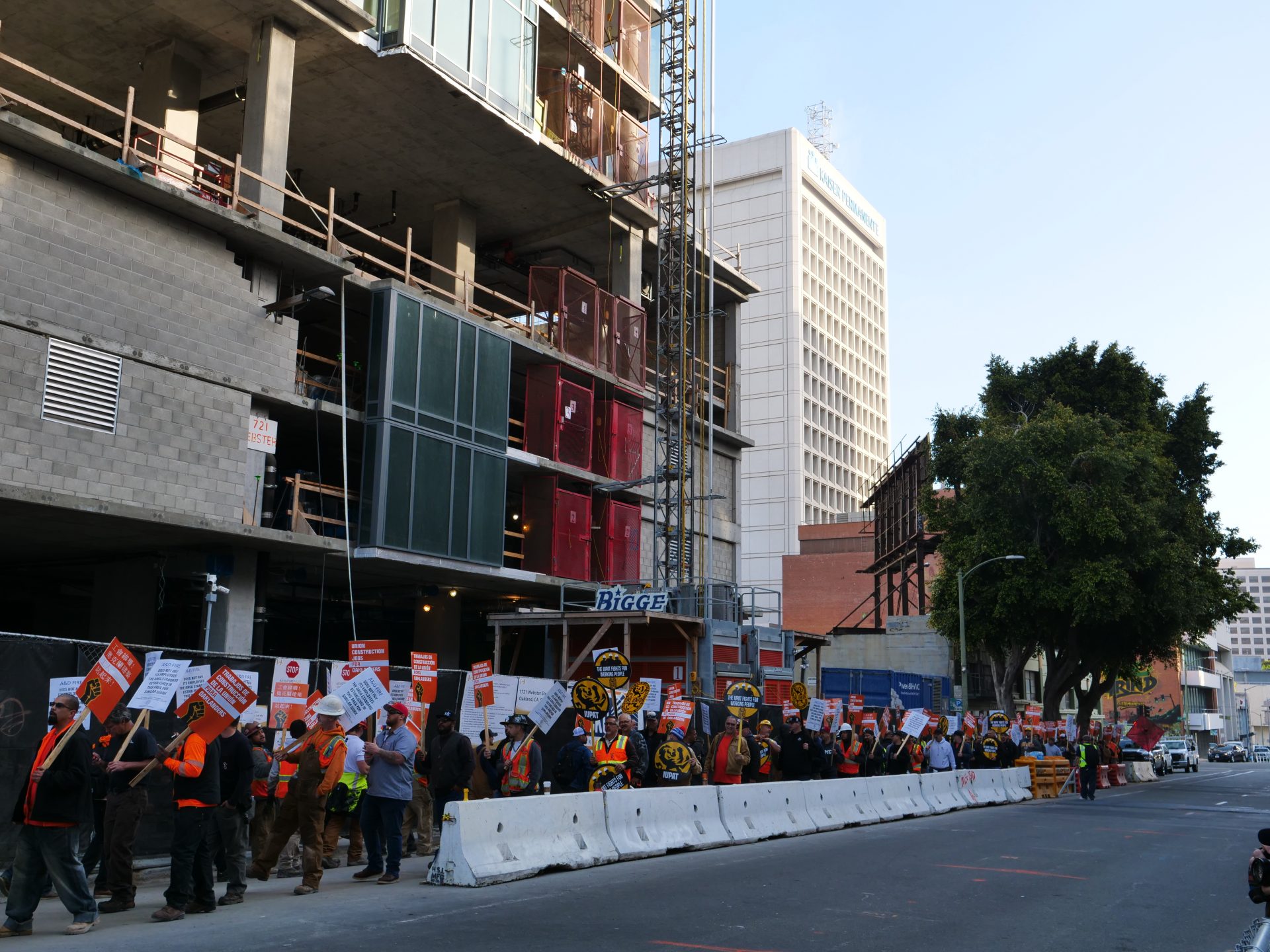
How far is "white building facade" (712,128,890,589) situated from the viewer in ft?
334

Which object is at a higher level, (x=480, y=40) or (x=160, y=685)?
(x=480, y=40)

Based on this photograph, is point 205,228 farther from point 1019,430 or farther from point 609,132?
point 1019,430

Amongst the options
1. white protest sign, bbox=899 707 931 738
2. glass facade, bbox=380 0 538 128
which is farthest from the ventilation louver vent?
white protest sign, bbox=899 707 931 738


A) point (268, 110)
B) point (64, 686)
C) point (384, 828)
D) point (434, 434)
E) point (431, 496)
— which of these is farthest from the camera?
point (434, 434)

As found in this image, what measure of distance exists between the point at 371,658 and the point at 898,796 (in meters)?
10.9

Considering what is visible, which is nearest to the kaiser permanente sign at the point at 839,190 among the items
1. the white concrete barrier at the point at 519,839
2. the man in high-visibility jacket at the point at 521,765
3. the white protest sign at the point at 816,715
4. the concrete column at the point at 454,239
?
the concrete column at the point at 454,239

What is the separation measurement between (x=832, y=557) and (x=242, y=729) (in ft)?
249

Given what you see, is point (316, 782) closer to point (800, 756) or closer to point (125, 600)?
point (800, 756)

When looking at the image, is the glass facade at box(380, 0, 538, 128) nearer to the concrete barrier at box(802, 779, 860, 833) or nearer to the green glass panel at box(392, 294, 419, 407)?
the green glass panel at box(392, 294, 419, 407)

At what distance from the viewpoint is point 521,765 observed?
47.3 ft

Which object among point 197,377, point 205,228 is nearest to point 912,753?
point 197,377

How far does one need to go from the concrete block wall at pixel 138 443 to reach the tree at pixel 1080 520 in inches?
1097

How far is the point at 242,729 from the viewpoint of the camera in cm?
1302

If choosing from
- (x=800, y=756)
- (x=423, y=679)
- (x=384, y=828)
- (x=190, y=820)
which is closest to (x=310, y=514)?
(x=423, y=679)
